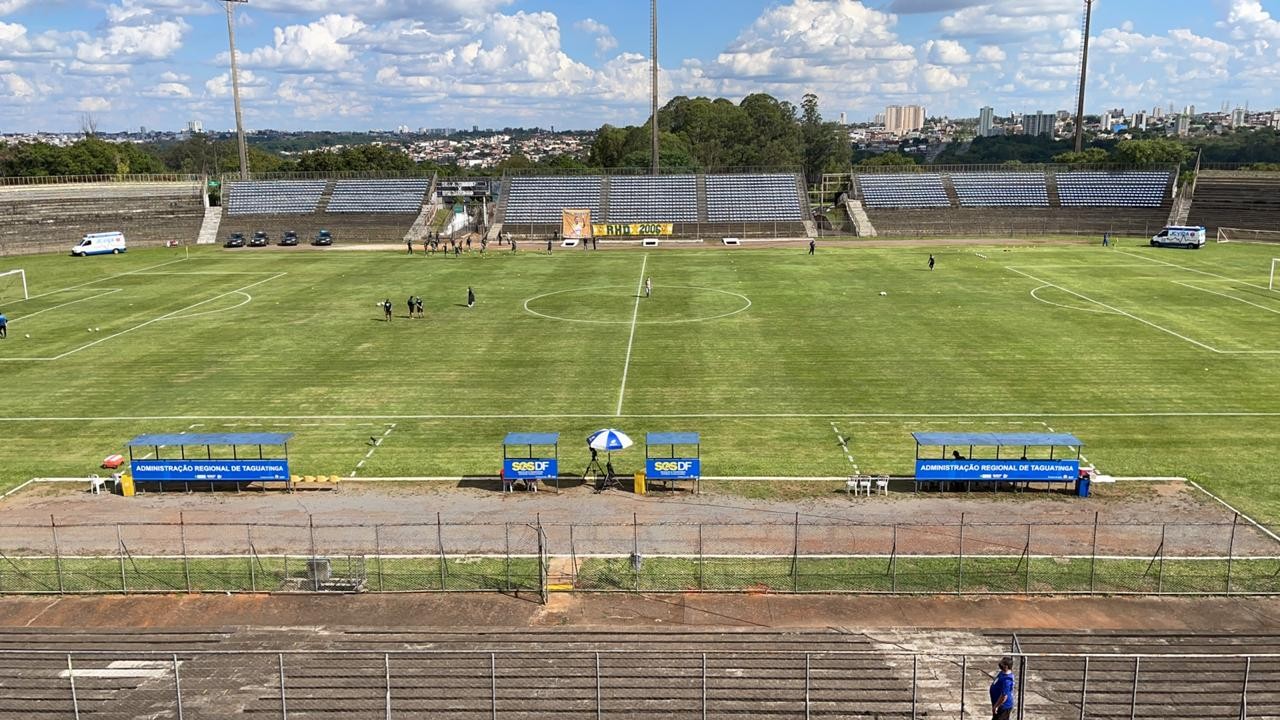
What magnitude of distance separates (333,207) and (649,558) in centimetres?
9588

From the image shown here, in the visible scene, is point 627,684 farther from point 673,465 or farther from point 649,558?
point 673,465

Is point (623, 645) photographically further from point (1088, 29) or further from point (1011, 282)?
point (1088, 29)

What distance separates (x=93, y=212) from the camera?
334 ft

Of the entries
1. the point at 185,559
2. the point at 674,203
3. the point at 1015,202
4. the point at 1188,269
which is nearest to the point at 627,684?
the point at 185,559

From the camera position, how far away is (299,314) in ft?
200

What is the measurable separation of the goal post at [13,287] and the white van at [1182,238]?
10085 cm

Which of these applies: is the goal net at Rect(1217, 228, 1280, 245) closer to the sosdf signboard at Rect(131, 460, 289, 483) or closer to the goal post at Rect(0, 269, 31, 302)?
the sosdf signboard at Rect(131, 460, 289, 483)

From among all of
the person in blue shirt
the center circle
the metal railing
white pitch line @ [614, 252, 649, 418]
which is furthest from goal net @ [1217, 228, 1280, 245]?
the person in blue shirt

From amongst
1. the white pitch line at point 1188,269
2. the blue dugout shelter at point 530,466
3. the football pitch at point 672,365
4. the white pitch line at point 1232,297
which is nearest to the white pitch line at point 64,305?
the football pitch at point 672,365

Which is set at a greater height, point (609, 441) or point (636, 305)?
point (636, 305)

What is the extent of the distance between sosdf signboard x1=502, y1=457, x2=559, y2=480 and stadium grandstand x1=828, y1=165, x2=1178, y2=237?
80.7m

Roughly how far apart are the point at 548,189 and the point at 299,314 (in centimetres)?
5676

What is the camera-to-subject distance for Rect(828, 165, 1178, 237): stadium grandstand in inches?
4072

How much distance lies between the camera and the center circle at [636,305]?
192 feet
